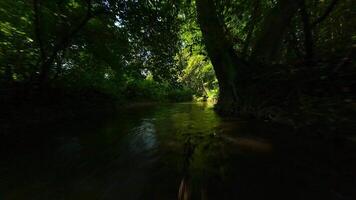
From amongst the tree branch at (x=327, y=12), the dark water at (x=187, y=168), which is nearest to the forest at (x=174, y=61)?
the tree branch at (x=327, y=12)

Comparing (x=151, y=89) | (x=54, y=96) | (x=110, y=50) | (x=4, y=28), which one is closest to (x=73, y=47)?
(x=110, y=50)

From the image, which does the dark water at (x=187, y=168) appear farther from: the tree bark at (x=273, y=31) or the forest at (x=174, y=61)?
the tree bark at (x=273, y=31)

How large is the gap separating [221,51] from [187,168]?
22.2ft

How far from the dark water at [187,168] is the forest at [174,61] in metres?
0.22

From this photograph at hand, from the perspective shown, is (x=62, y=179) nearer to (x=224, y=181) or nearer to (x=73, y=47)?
(x=224, y=181)

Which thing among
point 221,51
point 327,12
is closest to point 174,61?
point 221,51

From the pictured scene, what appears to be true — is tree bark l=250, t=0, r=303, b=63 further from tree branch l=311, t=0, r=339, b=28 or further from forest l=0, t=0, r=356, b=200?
tree branch l=311, t=0, r=339, b=28

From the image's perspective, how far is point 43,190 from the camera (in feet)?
9.38

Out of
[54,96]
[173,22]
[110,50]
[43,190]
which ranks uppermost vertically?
[173,22]

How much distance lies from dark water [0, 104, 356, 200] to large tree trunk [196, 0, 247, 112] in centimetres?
387

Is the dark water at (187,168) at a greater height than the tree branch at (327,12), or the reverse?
the tree branch at (327,12)

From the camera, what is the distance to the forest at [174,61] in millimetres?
5258

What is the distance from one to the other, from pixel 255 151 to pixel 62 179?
2992 millimetres

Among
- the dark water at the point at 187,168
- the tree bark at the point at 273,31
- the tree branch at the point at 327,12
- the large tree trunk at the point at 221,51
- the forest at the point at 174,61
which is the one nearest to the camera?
the dark water at the point at 187,168
